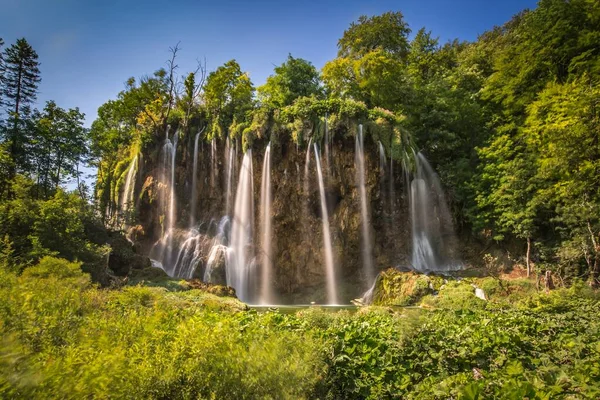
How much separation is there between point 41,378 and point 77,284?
302 inches

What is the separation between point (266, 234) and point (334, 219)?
5.03 meters

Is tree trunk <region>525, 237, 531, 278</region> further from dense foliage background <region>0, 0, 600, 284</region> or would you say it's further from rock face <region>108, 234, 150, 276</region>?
rock face <region>108, 234, 150, 276</region>

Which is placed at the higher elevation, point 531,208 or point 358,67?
point 358,67

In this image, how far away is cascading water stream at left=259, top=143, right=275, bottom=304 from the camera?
22.3m

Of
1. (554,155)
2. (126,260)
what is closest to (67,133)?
(126,260)

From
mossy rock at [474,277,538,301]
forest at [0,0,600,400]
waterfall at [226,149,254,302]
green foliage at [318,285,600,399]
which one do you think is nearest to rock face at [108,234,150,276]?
forest at [0,0,600,400]

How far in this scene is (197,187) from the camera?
27406 millimetres

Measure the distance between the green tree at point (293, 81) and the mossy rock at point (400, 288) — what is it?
18.6 meters

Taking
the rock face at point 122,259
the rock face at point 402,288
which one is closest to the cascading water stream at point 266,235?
the rock face at point 122,259

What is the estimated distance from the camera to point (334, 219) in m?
23.0

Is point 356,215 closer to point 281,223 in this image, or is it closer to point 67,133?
point 281,223

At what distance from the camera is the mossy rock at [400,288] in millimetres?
14805

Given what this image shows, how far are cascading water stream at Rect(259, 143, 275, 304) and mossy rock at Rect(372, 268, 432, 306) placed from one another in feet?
26.6

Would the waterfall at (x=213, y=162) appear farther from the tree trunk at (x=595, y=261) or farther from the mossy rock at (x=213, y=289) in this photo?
the tree trunk at (x=595, y=261)
